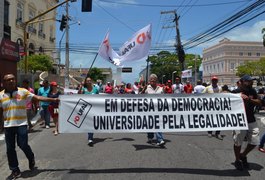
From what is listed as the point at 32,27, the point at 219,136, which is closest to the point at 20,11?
the point at 32,27

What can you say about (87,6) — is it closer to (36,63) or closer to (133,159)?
(133,159)

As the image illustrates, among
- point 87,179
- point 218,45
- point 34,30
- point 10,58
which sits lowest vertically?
point 87,179

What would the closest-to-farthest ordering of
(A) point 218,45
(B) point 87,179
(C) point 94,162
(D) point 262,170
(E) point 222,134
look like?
(B) point 87,179, (D) point 262,170, (C) point 94,162, (E) point 222,134, (A) point 218,45

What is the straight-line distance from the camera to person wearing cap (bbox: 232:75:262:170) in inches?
251

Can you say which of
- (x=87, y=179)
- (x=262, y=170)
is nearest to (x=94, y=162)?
(x=87, y=179)

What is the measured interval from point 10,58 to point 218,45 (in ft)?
369

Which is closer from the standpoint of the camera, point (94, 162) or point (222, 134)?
point (94, 162)

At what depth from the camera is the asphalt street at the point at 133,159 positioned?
6199mm

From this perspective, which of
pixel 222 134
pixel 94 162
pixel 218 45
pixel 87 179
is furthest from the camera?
pixel 218 45

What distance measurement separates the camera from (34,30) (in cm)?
4350

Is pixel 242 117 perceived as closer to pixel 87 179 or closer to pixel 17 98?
pixel 87 179

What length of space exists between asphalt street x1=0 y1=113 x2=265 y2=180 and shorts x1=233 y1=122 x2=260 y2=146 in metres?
0.53

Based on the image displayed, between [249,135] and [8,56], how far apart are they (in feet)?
32.0

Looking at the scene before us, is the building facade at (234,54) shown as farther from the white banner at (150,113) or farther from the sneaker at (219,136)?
the white banner at (150,113)
